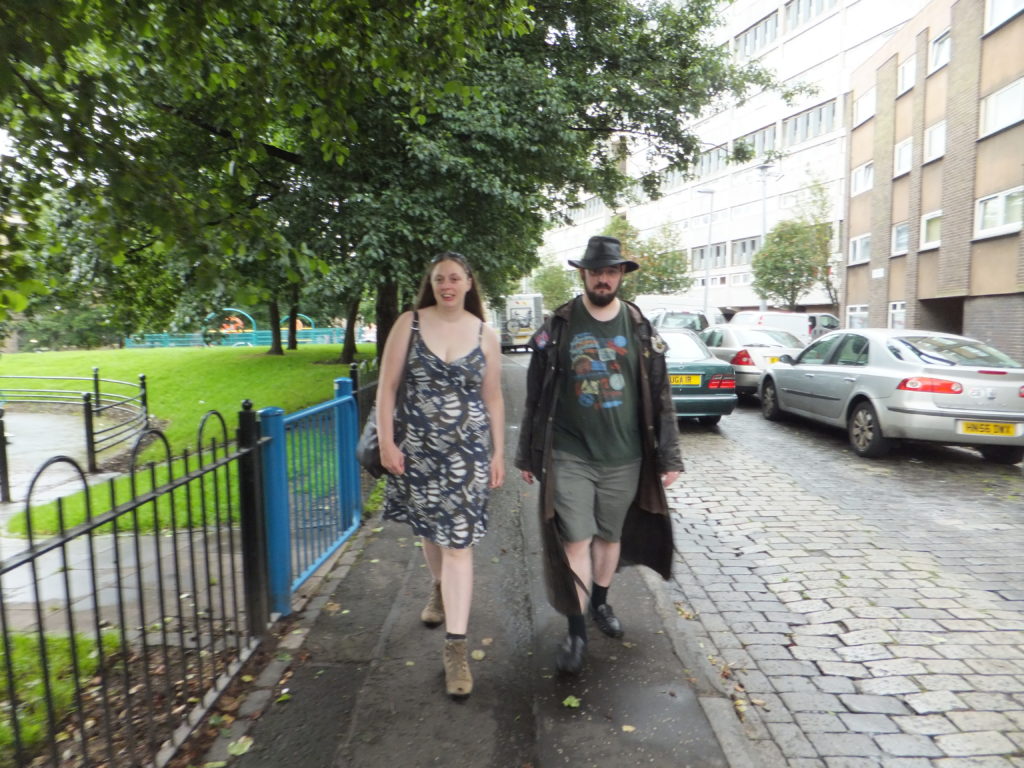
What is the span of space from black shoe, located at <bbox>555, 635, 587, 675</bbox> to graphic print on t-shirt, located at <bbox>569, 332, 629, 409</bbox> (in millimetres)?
1094

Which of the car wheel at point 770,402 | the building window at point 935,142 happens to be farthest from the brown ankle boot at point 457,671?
the building window at point 935,142

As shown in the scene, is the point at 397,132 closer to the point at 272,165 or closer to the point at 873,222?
the point at 272,165

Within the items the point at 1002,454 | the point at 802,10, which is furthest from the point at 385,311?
the point at 802,10

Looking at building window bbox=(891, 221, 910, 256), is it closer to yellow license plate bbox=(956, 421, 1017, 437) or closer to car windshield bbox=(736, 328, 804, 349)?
car windshield bbox=(736, 328, 804, 349)

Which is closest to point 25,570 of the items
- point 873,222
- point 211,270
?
point 211,270

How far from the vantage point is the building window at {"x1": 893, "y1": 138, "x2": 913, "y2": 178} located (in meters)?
23.3

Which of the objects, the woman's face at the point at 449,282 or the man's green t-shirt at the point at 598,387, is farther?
the man's green t-shirt at the point at 598,387

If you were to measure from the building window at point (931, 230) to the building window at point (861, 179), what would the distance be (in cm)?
651

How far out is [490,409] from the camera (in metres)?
3.37

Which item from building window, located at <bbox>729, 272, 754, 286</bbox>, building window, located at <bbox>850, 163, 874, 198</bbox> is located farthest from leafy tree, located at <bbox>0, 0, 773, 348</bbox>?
building window, located at <bbox>729, 272, 754, 286</bbox>

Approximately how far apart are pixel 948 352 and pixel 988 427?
3.23 feet

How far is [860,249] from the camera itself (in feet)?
93.5

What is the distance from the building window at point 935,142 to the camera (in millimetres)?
20641

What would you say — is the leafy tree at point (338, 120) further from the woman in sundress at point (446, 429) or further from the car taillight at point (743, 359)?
the car taillight at point (743, 359)
